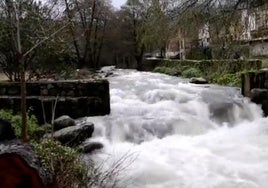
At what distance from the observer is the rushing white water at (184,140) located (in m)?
6.39

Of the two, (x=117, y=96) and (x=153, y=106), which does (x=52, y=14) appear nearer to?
(x=117, y=96)

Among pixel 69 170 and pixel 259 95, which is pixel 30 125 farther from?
pixel 259 95

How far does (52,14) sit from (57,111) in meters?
3.84

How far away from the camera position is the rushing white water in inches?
252

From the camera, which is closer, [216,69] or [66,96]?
[66,96]

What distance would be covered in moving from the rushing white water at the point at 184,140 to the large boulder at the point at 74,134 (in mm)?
279

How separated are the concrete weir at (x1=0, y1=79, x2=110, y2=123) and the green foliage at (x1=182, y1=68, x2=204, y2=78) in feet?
35.4

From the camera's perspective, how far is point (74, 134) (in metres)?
7.56

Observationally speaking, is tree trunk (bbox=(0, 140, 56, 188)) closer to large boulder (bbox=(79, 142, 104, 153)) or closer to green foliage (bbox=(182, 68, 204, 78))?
large boulder (bbox=(79, 142, 104, 153))

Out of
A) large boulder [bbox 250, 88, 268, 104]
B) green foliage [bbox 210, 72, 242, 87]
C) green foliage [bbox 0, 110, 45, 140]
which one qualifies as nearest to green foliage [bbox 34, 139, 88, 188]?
green foliage [bbox 0, 110, 45, 140]

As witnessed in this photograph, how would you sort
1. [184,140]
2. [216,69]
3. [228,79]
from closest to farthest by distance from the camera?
[184,140]
[228,79]
[216,69]

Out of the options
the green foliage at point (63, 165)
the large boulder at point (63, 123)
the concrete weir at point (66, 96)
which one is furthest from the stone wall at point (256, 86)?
the green foliage at point (63, 165)

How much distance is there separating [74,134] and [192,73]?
13671 mm

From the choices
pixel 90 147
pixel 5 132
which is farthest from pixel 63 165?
pixel 90 147
